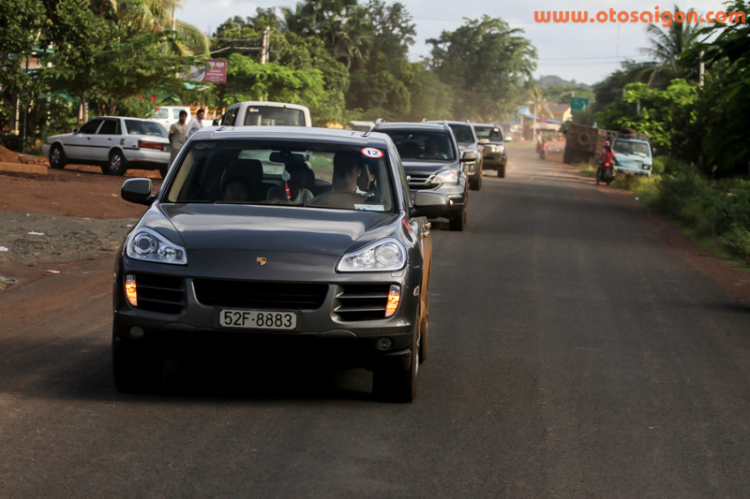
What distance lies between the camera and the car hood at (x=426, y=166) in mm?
16219

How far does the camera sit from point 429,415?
217 inches

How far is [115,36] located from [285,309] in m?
31.0

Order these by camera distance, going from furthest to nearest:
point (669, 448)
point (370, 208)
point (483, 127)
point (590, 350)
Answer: point (483, 127) < point (590, 350) < point (370, 208) < point (669, 448)

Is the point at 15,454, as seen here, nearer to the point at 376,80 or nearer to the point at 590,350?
the point at 590,350

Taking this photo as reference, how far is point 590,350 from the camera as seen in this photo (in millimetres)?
7641

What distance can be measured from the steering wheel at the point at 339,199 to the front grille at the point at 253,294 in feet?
4.02

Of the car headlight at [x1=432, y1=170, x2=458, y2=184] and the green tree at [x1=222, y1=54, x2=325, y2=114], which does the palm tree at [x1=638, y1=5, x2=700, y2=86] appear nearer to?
the green tree at [x1=222, y1=54, x2=325, y2=114]


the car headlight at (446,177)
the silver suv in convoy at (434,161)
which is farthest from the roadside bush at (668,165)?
the car headlight at (446,177)

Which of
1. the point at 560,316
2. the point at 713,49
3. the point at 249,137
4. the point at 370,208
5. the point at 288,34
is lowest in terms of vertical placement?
the point at 560,316

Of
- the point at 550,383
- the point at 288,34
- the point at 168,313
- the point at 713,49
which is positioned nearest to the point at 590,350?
the point at 550,383

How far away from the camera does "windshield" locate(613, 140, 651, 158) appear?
126 ft

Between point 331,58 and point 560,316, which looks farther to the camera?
point 331,58

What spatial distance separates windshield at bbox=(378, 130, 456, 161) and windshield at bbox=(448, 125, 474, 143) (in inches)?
324

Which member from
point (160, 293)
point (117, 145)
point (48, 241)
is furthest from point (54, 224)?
point (117, 145)
